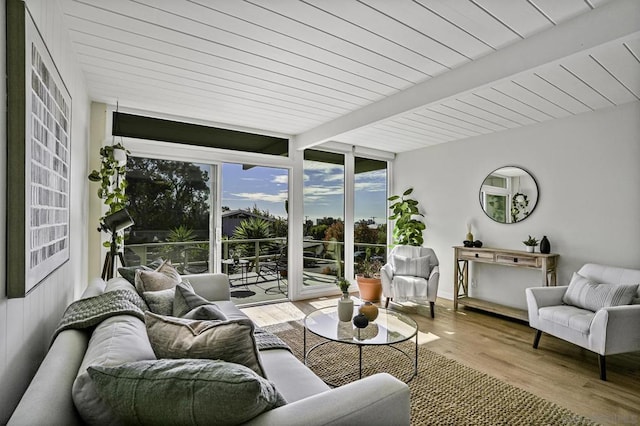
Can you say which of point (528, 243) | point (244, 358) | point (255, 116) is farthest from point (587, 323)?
point (255, 116)

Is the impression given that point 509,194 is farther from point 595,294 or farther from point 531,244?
point 595,294


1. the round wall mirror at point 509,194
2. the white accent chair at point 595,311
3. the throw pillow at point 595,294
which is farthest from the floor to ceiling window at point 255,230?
the throw pillow at point 595,294

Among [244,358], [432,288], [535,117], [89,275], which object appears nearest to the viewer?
[244,358]

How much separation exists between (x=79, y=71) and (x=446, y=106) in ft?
10.6

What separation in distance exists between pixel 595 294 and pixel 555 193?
1.38 metres

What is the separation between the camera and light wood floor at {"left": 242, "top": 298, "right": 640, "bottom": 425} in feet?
7.57

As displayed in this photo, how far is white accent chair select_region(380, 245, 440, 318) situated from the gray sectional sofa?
2.84 metres

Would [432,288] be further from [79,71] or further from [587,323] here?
[79,71]

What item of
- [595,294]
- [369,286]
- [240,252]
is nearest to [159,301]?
[240,252]

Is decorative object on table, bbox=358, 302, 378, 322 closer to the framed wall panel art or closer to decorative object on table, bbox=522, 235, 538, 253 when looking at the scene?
the framed wall panel art

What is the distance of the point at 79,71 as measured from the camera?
8.50ft

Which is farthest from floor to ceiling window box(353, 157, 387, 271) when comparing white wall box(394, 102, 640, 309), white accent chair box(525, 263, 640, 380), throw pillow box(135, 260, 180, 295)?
throw pillow box(135, 260, 180, 295)

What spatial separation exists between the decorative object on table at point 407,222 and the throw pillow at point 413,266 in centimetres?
59

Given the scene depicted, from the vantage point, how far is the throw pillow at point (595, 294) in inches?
111
